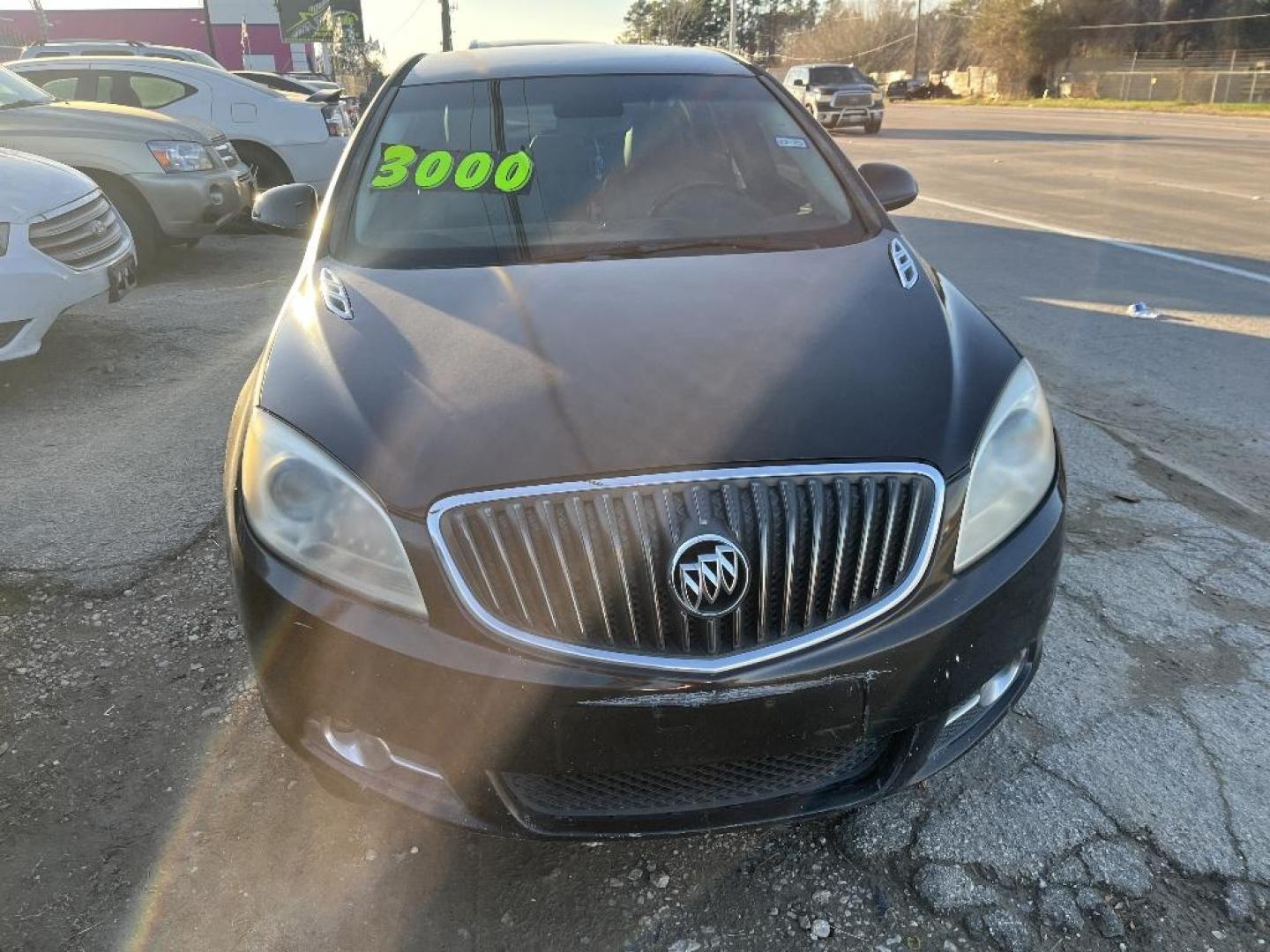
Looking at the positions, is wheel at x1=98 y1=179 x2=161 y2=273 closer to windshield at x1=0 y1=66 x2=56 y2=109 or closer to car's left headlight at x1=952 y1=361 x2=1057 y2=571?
windshield at x1=0 y1=66 x2=56 y2=109

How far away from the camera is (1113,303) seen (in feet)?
21.2

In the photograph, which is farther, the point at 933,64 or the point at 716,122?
the point at 933,64

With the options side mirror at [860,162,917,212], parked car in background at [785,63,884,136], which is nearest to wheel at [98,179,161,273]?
side mirror at [860,162,917,212]

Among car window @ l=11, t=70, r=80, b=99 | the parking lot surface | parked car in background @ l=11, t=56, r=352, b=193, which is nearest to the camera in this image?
the parking lot surface

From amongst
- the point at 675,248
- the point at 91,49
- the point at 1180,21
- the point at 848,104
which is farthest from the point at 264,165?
the point at 1180,21

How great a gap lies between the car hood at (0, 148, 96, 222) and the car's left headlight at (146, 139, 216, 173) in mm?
2156

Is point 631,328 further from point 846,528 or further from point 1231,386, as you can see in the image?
point 1231,386

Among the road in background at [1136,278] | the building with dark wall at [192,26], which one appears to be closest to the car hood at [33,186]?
the road in background at [1136,278]

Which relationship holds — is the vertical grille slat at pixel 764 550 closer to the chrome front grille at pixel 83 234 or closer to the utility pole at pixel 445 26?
the chrome front grille at pixel 83 234

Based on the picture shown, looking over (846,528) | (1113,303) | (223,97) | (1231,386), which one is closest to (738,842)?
(846,528)

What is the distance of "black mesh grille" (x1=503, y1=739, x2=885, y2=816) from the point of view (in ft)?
6.05

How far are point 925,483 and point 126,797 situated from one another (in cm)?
190

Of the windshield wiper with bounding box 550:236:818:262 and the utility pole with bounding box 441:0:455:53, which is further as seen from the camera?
the utility pole with bounding box 441:0:455:53

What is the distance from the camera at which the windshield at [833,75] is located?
25.1 metres
